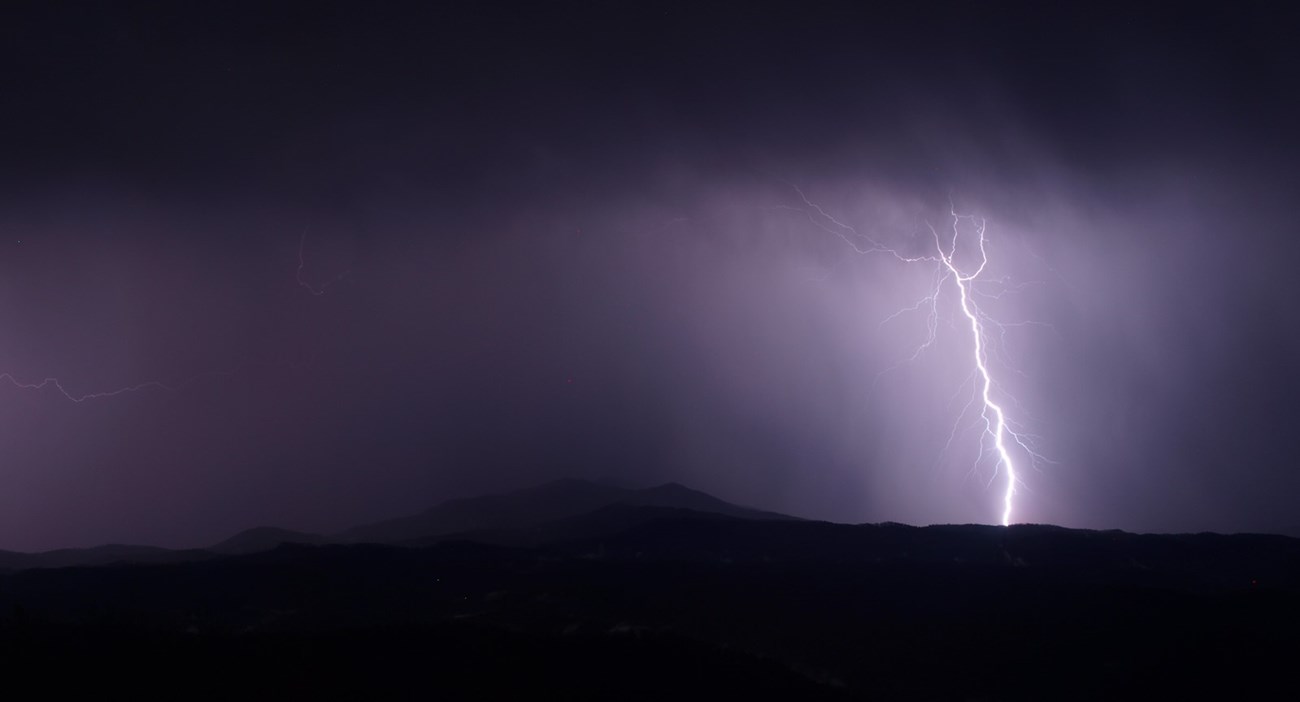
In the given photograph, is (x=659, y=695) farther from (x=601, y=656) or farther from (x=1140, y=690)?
(x=1140, y=690)

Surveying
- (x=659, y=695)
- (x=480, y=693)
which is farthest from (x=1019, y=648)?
(x=480, y=693)

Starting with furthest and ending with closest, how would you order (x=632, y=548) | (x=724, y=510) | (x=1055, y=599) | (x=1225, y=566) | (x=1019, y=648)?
(x=724, y=510)
(x=632, y=548)
(x=1225, y=566)
(x=1055, y=599)
(x=1019, y=648)

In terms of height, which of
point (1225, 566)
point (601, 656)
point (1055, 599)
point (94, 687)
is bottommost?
point (94, 687)

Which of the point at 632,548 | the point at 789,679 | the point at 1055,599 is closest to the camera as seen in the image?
the point at 789,679

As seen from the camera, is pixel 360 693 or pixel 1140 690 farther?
pixel 1140 690

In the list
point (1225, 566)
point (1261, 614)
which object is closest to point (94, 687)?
point (1261, 614)

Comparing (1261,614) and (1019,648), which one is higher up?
(1261,614)
